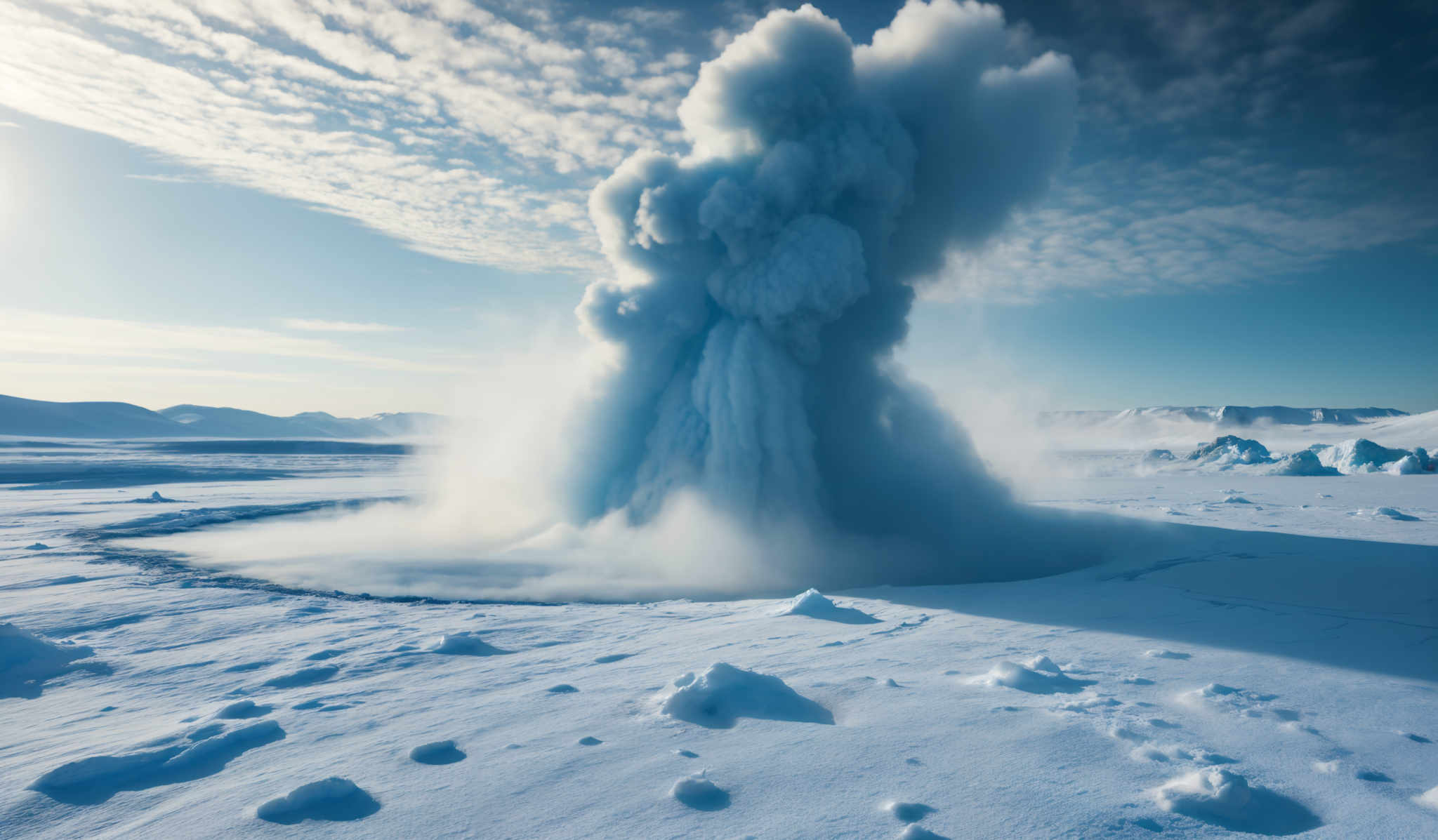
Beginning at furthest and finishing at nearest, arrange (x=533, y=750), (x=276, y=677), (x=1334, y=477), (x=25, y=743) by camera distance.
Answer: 1. (x=1334, y=477)
2. (x=276, y=677)
3. (x=25, y=743)
4. (x=533, y=750)

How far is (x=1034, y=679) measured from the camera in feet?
22.7

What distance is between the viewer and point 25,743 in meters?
5.85

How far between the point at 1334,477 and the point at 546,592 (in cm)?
4897

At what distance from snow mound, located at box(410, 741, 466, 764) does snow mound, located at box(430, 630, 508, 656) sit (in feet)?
9.56

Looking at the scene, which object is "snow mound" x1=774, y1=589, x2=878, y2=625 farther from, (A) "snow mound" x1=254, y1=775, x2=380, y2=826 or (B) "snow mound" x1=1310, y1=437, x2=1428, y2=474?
(B) "snow mound" x1=1310, y1=437, x2=1428, y2=474

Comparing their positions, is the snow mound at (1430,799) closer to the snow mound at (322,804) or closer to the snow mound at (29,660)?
the snow mound at (322,804)

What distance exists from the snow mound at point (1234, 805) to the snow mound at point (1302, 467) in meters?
50.2

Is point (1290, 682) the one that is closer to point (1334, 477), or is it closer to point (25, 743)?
point (25, 743)

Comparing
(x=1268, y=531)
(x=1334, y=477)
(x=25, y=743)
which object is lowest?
(x=25, y=743)

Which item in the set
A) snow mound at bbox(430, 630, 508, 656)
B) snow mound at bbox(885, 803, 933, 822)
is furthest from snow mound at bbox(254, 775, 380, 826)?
snow mound at bbox(430, 630, 508, 656)

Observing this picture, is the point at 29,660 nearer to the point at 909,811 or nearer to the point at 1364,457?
the point at 909,811

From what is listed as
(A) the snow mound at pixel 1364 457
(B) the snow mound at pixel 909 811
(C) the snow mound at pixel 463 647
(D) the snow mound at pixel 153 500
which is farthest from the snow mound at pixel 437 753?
(A) the snow mound at pixel 1364 457

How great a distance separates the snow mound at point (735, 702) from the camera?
237 inches

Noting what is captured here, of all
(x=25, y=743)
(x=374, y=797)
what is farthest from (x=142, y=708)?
(x=374, y=797)
